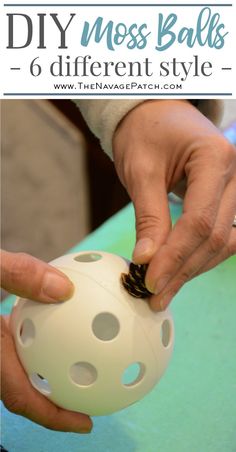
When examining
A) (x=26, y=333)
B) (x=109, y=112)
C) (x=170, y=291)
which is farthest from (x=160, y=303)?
(x=109, y=112)

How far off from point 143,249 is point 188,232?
43 millimetres

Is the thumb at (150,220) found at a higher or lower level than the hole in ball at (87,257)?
higher

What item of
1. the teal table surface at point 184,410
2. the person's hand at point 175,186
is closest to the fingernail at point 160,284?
the person's hand at point 175,186

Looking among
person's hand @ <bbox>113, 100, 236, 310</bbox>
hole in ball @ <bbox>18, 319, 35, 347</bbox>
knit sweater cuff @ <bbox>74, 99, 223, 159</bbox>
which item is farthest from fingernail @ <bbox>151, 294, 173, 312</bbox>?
knit sweater cuff @ <bbox>74, 99, 223, 159</bbox>

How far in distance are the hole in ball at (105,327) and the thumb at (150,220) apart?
56 mm

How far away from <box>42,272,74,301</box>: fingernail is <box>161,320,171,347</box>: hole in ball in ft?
0.34

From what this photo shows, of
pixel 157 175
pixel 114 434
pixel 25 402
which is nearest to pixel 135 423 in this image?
pixel 114 434

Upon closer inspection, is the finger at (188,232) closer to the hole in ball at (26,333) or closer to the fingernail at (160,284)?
the fingernail at (160,284)

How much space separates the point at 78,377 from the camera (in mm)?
512

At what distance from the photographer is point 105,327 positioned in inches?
21.1

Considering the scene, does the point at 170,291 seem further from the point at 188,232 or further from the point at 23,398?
the point at 23,398

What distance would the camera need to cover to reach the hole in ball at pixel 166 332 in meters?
0.55

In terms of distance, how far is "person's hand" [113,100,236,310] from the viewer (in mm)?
528

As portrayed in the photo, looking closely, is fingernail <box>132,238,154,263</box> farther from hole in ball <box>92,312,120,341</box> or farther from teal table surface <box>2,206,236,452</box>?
teal table surface <box>2,206,236,452</box>
